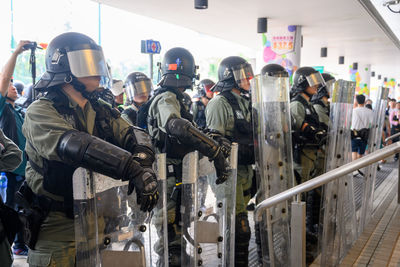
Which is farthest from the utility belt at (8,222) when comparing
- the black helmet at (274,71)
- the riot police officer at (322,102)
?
the riot police officer at (322,102)

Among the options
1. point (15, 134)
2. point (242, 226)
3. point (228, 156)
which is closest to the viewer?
point (228, 156)

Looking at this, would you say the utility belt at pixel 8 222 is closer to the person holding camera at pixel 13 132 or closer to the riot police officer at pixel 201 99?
the person holding camera at pixel 13 132

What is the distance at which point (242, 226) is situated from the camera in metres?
3.06

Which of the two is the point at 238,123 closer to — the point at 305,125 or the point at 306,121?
the point at 305,125

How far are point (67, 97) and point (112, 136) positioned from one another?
0.32m

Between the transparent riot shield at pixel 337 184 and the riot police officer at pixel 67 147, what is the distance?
1943mm

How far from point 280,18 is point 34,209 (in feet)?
20.4

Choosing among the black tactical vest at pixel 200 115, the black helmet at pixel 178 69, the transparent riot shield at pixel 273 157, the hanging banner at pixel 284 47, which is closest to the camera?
the transparent riot shield at pixel 273 157

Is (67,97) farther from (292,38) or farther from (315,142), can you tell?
(292,38)

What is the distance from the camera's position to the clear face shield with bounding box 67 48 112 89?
192 cm

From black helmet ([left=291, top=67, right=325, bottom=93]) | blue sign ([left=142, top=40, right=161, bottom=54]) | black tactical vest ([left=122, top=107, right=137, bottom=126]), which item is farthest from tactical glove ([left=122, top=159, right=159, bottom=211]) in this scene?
blue sign ([left=142, top=40, right=161, bottom=54])

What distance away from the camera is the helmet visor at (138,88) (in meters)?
3.91

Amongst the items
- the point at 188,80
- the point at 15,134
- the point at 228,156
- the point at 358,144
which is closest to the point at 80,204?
the point at 228,156

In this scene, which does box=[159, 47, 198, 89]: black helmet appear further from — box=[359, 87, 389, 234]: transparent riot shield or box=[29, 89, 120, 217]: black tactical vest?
box=[359, 87, 389, 234]: transparent riot shield
